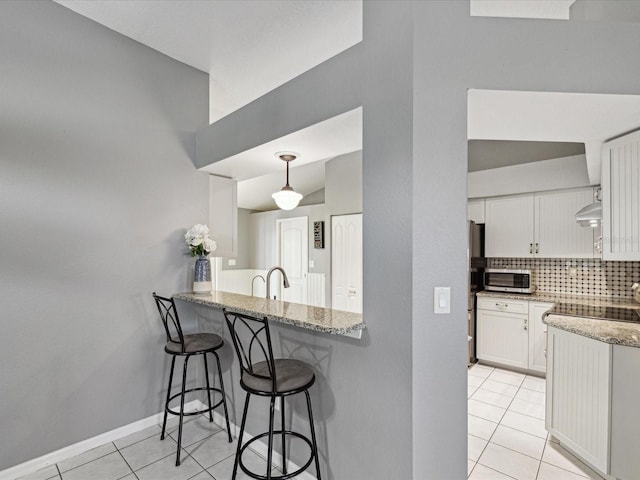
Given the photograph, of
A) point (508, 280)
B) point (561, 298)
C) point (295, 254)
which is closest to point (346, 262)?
point (295, 254)

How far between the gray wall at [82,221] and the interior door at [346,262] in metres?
2.45

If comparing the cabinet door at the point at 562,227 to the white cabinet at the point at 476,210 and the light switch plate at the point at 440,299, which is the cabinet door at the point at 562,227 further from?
the light switch plate at the point at 440,299

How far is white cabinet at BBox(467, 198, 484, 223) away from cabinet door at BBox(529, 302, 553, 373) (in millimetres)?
1231

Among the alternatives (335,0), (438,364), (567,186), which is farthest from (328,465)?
(567,186)

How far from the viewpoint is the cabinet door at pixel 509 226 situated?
3.96 meters

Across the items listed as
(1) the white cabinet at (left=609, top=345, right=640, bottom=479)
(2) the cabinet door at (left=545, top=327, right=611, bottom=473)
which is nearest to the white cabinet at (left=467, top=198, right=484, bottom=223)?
(2) the cabinet door at (left=545, top=327, right=611, bottom=473)

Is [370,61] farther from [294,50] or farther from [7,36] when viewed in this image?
[7,36]

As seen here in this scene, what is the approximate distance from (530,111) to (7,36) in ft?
10.2

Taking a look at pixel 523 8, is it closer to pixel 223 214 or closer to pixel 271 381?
pixel 271 381

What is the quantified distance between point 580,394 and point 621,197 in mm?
1324

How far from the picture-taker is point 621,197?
2.00m

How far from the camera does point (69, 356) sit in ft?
7.27

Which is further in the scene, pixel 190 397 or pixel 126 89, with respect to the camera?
pixel 190 397

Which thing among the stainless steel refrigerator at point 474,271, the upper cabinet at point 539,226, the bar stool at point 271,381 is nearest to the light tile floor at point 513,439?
the stainless steel refrigerator at point 474,271
